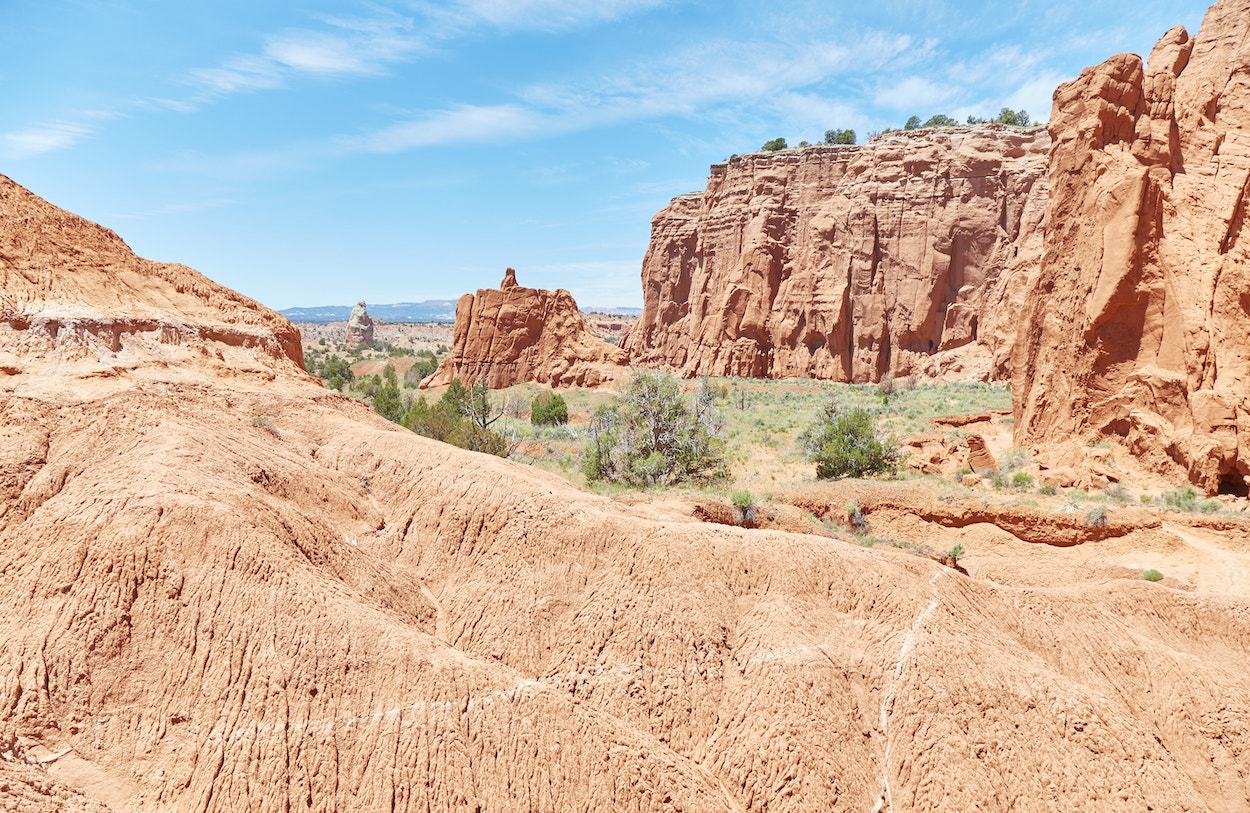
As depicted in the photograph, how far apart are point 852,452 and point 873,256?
36.4 meters

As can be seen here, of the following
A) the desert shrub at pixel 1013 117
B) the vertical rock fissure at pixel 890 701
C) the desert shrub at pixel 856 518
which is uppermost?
the desert shrub at pixel 1013 117

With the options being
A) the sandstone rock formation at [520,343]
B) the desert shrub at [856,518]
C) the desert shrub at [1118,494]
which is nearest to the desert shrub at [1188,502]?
the desert shrub at [1118,494]

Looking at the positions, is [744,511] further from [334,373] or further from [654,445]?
[334,373]

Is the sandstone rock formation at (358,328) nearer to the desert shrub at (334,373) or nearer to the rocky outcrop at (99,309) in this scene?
the desert shrub at (334,373)

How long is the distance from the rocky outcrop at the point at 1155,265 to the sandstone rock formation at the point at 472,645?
9.12 meters

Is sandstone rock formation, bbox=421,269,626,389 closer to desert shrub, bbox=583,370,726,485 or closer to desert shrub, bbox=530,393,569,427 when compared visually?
desert shrub, bbox=530,393,569,427

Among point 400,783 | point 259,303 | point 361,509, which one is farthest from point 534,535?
point 259,303

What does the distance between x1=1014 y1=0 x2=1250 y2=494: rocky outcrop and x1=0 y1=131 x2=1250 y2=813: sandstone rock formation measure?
912 centimetres

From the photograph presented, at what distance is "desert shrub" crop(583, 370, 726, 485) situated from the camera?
21.6 m

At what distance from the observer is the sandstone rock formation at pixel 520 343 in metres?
53.8

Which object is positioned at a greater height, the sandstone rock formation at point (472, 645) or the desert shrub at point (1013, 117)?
the desert shrub at point (1013, 117)

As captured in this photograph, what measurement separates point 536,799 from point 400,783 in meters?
1.10

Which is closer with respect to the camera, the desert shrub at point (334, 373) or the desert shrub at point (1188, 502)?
the desert shrub at point (1188, 502)

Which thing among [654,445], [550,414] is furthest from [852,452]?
[550,414]
